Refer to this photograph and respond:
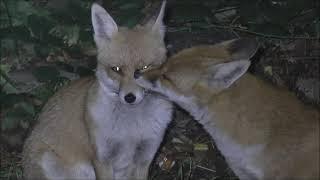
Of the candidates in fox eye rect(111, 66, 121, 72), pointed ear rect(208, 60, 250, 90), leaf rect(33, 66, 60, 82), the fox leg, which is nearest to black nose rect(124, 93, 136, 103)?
fox eye rect(111, 66, 121, 72)

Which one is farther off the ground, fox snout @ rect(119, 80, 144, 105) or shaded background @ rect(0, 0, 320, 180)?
fox snout @ rect(119, 80, 144, 105)

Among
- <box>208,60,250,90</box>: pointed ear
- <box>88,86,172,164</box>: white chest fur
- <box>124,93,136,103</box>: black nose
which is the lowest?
<box>88,86,172,164</box>: white chest fur

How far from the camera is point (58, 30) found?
6316 millimetres

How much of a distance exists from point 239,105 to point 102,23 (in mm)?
1198

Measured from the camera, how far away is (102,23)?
4.99 m

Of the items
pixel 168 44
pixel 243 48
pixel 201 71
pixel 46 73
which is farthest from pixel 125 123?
pixel 168 44

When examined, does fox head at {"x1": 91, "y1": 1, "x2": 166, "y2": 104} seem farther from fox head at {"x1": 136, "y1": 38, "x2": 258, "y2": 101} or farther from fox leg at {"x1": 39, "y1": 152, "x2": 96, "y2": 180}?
fox leg at {"x1": 39, "y1": 152, "x2": 96, "y2": 180}

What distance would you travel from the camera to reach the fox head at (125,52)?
15.5 feet

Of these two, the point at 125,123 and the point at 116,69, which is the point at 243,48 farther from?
the point at 125,123

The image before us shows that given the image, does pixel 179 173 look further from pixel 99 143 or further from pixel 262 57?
pixel 262 57

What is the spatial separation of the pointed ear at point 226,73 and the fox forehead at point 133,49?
1.68ft

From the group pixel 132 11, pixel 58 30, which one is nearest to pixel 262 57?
pixel 132 11

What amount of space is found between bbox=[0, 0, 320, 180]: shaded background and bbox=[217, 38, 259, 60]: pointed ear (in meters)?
1.38

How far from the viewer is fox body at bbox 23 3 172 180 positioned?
487 centimetres
